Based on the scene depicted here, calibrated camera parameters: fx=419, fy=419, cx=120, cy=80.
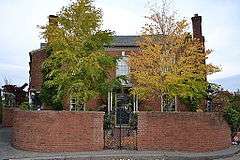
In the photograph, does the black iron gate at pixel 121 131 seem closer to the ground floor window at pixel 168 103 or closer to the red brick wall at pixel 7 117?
the ground floor window at pixel 168 103

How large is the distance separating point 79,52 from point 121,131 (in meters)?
5.68

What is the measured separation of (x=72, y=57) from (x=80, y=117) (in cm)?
529

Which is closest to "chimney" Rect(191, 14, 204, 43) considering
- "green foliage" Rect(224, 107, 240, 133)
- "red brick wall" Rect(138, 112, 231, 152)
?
"green foliage" Rect(224, 107, 240, 133)

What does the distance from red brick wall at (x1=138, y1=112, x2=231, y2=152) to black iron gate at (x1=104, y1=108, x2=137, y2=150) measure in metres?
0.71

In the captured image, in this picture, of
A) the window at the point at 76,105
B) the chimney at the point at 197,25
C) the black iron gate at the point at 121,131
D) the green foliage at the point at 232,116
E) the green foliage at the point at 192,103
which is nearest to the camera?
the black iron gate at the point at 121,131

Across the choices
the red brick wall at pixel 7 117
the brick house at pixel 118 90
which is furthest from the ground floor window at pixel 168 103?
the red brick wall at pixel 7 117

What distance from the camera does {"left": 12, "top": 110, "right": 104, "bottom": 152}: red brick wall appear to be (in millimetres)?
19500

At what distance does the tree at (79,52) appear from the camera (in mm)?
23938

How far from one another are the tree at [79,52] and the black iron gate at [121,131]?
2705mm

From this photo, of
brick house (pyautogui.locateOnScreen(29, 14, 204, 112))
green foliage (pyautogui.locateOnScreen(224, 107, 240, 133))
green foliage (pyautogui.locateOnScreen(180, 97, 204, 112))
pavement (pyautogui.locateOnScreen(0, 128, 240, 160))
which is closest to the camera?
pavement (pyautogui.locateOnScreen(0, 128, 240, 160))

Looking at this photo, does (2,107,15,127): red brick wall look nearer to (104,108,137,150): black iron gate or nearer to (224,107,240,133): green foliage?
(104,108,137,150): black iron gate

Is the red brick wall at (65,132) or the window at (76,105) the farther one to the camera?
the window at (76,105)

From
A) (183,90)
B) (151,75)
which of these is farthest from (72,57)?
(183,90)

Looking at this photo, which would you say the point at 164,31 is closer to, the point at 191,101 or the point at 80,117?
the point at 191,101
